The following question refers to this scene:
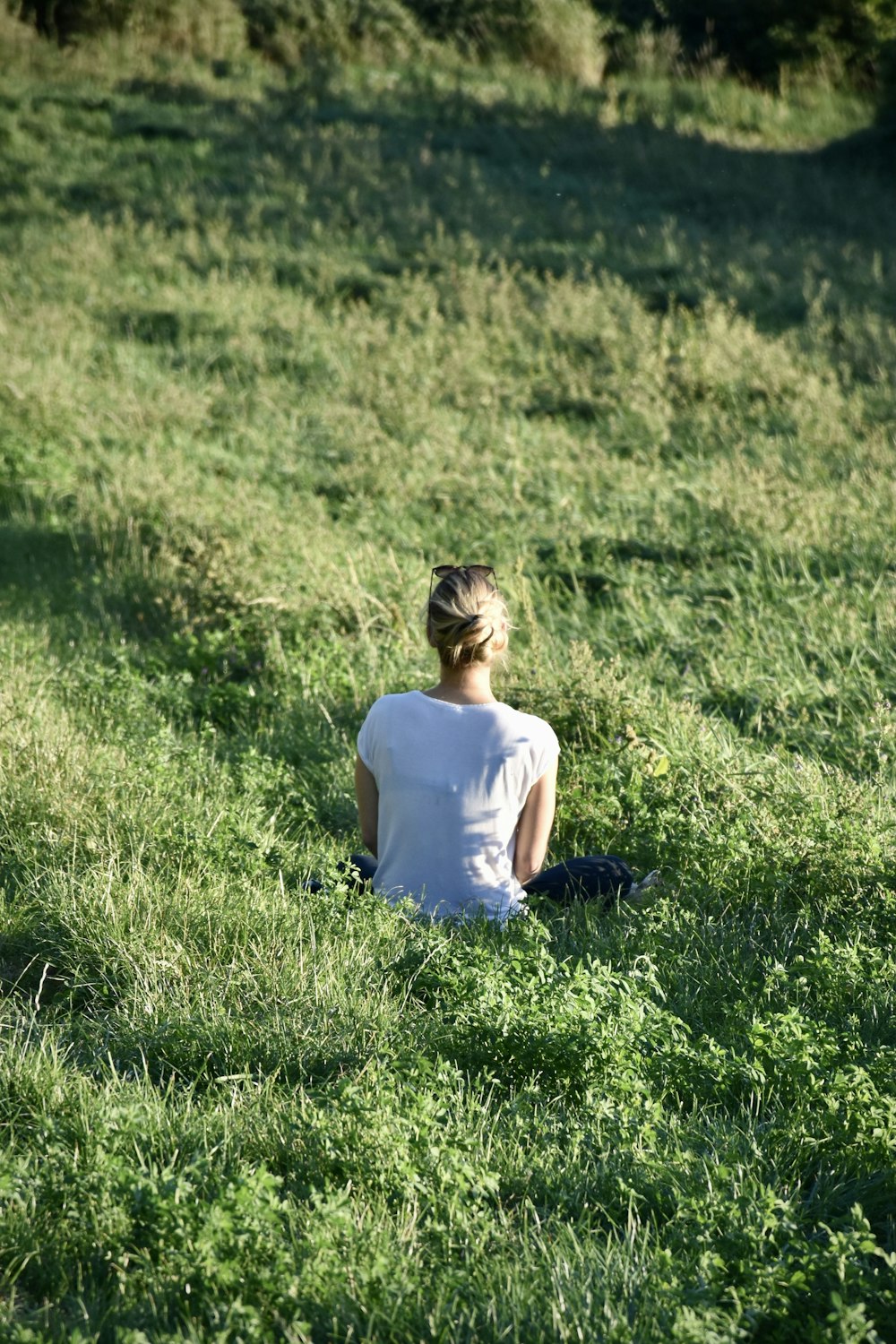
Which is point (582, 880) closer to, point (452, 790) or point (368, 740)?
point (452, 790)

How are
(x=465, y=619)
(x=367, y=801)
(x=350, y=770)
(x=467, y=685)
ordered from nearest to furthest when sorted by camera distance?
(x=465, y=619), (x=467, y=685), (x=367, y=801), (x=350, y=770)

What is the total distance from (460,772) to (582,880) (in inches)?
27.0

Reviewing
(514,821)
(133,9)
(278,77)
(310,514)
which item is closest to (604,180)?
(278,77)

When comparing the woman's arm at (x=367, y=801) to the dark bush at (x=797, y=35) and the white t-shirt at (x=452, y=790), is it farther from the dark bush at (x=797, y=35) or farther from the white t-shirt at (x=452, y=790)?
the dark bush at (x=797, y=35)

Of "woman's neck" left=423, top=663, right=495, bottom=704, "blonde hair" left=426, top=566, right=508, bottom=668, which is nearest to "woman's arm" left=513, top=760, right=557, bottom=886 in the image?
"woman's neck" left=423, top=663, right=495, bottom=704

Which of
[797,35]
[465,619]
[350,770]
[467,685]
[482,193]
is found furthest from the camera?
[797,35]

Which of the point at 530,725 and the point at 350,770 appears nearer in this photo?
the point at 530,725

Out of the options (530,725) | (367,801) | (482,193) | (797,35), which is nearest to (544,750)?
(530,725)

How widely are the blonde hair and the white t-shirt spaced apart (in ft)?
0.53

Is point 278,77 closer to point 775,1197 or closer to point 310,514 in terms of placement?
point 310,514

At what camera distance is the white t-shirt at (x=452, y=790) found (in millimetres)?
3838

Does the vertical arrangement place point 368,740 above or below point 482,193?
below

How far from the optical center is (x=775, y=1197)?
2.54 m

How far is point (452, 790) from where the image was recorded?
3840 mm
